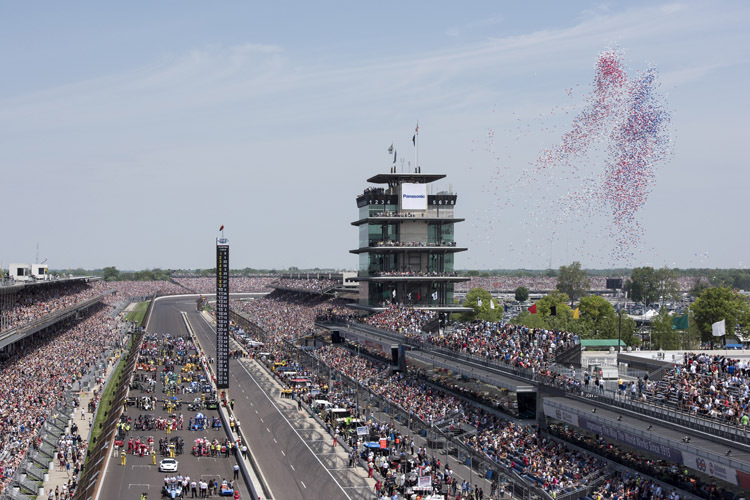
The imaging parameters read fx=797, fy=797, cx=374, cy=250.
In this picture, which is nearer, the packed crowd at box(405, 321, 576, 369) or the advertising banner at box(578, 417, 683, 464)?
the advertising banner at box(578, 417, 683, 464)

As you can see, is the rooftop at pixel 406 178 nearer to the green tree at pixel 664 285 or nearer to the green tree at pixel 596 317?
the green tree at pixel 596 317

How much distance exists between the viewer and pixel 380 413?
5772 centimetres

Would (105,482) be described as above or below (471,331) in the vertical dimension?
below

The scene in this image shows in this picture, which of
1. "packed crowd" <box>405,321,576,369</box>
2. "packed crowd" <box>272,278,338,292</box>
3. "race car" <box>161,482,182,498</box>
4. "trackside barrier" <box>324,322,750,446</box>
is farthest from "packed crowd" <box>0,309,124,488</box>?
"packed crowd" <box>272,278,338,292</box>

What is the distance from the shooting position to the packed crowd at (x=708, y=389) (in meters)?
30.3

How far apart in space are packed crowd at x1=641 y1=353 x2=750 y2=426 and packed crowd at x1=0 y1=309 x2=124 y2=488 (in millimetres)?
30153

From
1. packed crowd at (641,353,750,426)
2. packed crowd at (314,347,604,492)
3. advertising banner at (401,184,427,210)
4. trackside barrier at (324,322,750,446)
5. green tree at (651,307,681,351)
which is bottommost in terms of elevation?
packed crowd at (314,347,604,492)

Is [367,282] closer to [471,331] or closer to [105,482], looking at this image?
[471,331]

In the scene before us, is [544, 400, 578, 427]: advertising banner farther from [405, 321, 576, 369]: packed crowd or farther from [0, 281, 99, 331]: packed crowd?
[0, 281, 99, 331]: packed crowd

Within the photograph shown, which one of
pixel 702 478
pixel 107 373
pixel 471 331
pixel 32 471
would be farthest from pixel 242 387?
pixel 702 478

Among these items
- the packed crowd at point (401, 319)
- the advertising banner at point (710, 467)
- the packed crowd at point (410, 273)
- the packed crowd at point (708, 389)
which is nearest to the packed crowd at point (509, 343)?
the packed crowd at point (401, 319)

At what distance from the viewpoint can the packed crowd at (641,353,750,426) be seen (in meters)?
30.3

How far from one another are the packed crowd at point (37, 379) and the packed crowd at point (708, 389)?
30.2 m

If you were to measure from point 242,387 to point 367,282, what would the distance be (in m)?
19.0
